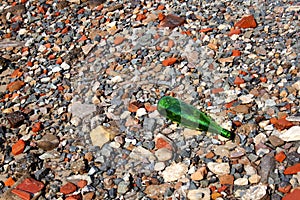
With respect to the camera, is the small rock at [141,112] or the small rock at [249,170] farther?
the small rock at [141,112]

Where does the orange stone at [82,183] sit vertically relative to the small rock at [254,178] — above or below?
below

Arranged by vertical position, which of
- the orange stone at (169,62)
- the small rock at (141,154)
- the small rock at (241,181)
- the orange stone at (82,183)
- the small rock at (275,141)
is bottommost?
the orange stone at (82,183)

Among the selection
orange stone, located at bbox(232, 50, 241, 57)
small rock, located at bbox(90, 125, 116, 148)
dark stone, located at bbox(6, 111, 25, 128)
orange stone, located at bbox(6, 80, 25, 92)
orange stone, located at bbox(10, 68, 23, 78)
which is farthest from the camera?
orange stone, located at bbox(10, 68, 23, 78)

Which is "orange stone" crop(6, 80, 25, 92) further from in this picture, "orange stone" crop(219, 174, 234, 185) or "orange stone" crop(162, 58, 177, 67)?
"orange stone" crop(219, 174, 234, 185)

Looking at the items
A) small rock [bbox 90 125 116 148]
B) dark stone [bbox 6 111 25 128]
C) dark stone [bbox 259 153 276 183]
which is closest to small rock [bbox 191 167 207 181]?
dark stone [bbox 259 153 276 183]

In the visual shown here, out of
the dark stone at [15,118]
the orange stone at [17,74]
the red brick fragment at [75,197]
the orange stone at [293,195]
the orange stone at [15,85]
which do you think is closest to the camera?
the orange stone at [293,195]

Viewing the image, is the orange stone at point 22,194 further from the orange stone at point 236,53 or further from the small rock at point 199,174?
the orange stone at point 236,53

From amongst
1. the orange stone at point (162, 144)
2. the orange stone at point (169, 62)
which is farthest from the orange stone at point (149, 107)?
the orange stone at point (169, 62)

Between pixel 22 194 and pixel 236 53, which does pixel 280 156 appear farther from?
pixel 22 194
